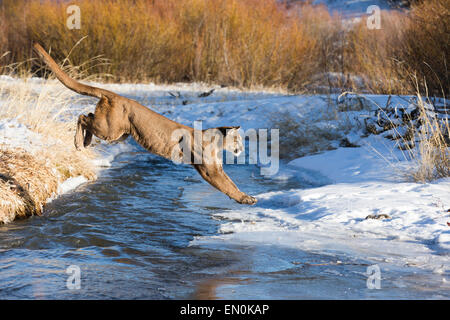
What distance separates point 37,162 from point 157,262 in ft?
11.4

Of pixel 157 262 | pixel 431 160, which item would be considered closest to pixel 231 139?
pixel 157 262

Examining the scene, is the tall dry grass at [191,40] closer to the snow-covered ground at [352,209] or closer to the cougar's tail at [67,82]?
→ the snow-covered ground at [352,209]

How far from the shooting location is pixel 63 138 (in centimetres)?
952

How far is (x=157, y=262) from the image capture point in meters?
5.52

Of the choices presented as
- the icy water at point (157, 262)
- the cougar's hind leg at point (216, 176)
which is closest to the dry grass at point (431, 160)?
the icy water at point (157, 262)

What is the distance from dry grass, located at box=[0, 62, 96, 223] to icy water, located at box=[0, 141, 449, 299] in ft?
0.82

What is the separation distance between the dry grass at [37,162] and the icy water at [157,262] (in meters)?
0.25

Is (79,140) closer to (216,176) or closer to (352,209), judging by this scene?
(216,176)

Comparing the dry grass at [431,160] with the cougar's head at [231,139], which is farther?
the dry grass at [431,160]

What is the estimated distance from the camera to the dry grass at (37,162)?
7039 millimetres

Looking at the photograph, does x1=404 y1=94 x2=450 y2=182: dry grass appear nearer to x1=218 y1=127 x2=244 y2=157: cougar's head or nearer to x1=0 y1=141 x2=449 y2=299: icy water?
x1=0 y1=141 x2=449 y2=299: icy water

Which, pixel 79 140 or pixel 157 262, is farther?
pixel 79 140
